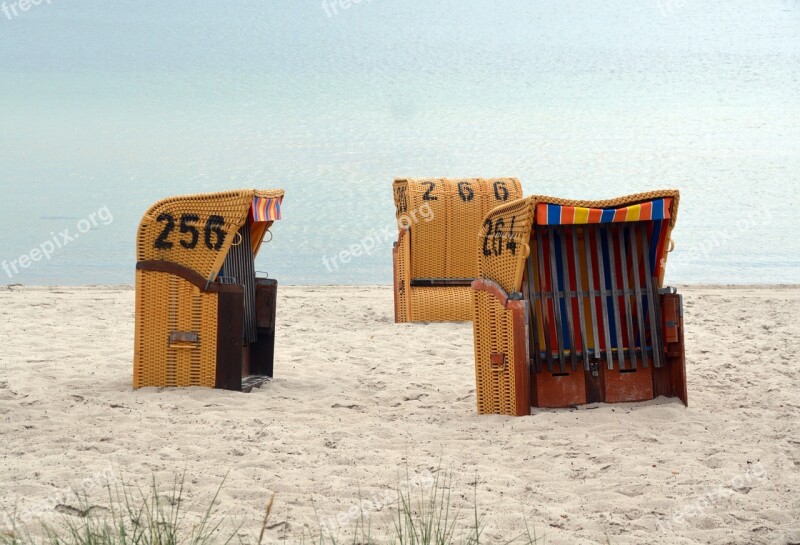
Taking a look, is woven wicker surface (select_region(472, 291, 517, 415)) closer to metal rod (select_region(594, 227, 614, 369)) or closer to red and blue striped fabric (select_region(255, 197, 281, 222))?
metal rod (select_region(594, 227, 614, 369))

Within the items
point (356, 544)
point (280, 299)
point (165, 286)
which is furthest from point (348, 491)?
point (280, 299)

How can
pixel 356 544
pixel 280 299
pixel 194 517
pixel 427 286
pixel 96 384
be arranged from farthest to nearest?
pixel 280 299, pixel 427 286, pixel 96 384, pixel 194 517, pixel 356 544

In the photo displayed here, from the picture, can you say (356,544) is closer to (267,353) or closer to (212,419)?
(212,419)

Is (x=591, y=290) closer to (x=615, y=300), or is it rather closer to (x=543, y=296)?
(x=615, y=300)

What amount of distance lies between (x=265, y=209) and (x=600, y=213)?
8.16 feet

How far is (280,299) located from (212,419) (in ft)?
24.4

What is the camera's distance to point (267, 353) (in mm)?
7707

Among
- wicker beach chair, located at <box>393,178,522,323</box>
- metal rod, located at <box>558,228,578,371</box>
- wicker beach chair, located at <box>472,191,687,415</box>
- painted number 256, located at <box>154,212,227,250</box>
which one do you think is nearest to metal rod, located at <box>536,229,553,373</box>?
wicker beach chair, located at <box>472,191,687,415</box>

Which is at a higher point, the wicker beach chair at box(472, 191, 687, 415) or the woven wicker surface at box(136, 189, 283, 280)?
the woven wicker surface at box(136, 189, 283, 280)

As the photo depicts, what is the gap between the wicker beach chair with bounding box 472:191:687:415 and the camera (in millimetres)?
6230

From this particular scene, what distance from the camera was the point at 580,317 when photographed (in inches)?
251

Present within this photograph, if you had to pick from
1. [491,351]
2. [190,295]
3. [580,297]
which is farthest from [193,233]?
[580,297]

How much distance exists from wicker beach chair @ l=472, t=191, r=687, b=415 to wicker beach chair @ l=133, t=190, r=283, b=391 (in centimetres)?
172

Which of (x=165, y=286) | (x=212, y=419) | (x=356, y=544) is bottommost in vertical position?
(x=356, y=544)
